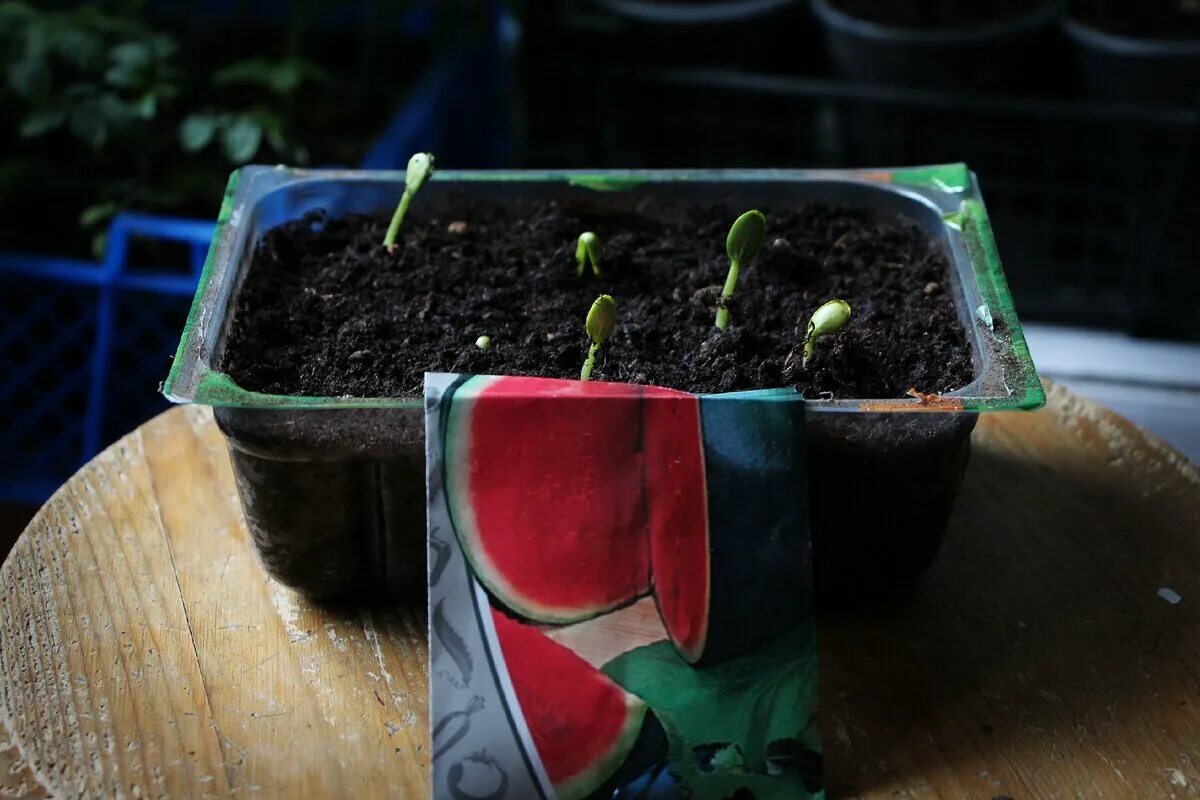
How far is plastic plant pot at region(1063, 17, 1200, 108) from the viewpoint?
146 cm

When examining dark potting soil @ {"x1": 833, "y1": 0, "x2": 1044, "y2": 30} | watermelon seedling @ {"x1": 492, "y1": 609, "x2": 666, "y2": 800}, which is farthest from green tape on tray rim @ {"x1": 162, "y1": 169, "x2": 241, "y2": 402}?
dark potting soil @ {"x1": 833, "y1": 0, "x2": 1044, "y2": 30}

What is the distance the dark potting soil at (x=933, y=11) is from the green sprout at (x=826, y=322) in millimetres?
1085

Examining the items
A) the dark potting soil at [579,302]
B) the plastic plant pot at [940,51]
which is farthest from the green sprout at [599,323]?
the plastic plant pot at [940,51]

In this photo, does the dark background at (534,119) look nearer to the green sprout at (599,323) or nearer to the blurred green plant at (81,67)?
the blurred green plant at (81,67)

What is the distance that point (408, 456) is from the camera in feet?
2.20

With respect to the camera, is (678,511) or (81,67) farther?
(81,67)

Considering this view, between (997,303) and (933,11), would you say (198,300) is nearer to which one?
(997,303)

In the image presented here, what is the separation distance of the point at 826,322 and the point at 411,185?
31 centimetres

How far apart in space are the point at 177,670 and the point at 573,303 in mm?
323

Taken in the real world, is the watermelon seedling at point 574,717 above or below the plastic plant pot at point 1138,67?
above

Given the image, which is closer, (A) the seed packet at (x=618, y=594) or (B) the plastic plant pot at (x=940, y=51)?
(A) the seed packet at (x=618, y=594)

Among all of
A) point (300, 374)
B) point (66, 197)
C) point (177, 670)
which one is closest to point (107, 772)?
point (177, 670)

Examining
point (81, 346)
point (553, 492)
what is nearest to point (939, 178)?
point (553, 492)

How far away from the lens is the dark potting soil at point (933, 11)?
1.67m
